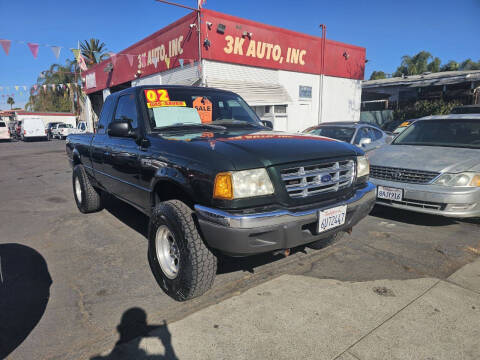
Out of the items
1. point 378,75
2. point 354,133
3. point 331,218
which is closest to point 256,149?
point 331,218

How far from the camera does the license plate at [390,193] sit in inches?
169

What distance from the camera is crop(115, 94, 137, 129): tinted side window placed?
343 cm

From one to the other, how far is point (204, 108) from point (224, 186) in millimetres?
1662

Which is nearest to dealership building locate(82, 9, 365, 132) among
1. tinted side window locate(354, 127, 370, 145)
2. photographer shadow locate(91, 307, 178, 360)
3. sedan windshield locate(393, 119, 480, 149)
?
tinted side window locate(354, 127, 370, 145)

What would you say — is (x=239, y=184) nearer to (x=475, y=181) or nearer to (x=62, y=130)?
(x=475, y=181)

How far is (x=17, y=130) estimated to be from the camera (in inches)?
1230

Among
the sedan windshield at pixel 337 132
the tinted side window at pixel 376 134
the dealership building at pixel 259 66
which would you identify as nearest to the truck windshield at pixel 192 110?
the sedan windshield at pixel 337 132

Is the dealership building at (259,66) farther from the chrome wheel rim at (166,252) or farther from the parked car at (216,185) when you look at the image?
the chrome wheel rim at (166,252)

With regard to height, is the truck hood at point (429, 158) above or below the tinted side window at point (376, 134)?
below

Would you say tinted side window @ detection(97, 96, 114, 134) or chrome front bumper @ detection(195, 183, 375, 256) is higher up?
tinted side window @ detection(97, 96, 114, 134)

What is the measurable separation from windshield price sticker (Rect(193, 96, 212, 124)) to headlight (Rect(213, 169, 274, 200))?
4.62 ft

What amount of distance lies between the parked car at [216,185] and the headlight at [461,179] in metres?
1.76

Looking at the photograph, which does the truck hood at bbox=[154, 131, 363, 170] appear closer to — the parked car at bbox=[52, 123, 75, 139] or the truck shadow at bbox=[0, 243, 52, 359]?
the truck shadow at bbox=[0, 243, 52, 359]

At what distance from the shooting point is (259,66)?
14.5 metres
